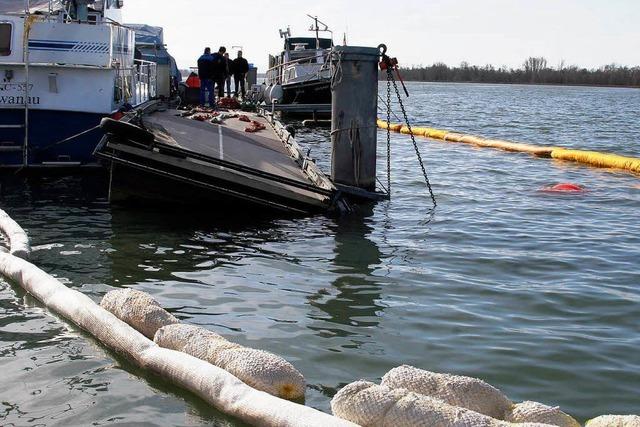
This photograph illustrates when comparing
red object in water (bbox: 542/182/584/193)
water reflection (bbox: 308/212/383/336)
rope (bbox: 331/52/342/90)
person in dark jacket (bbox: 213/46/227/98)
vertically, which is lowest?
water reflection (bbox: 308/212/383/336)

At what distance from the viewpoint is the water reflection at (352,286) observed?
25.1 feet

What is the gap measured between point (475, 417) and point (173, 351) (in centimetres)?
222

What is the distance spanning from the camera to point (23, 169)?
1548 centimetres

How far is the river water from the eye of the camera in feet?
19.4

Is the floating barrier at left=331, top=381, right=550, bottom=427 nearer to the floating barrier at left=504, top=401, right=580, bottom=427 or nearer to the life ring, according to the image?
the floating barrier at left=504, top=401, right=580, bottom=427

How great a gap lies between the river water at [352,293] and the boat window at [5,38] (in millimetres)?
2296

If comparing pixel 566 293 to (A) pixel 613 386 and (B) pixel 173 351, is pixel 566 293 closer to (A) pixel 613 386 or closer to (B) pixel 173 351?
(A) pixel 613 386

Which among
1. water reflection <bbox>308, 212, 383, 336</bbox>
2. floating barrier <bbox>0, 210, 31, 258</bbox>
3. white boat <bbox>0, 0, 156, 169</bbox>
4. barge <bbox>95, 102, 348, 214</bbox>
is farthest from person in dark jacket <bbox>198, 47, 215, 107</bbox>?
floating barrier <bbox>0, 210, 31, 258</bbox>

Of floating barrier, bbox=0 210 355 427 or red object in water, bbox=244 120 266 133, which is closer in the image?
floating barrier, bbox=0 210 355 427

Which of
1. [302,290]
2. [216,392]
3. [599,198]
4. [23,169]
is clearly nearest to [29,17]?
[23,169]

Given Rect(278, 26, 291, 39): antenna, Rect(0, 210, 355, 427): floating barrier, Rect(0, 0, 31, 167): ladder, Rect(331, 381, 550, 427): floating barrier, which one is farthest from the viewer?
Rect(278, 26, 291, 39): antenna

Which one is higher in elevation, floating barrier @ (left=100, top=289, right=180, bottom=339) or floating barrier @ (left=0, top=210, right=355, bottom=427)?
floating barrier @ (left=100, top=289, right=180, bottom=339)

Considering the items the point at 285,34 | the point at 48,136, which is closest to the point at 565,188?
the point at 48,136

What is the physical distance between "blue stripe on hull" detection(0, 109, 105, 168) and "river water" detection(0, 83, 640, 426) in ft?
1.59
